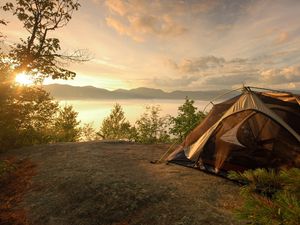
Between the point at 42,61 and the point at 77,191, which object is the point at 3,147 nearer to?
the point at 42,61

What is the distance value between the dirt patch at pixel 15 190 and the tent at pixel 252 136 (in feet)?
18.8

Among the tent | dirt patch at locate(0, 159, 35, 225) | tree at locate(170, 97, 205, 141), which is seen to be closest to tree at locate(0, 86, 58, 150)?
dirt patch at locate(0, 159, 35, 225)

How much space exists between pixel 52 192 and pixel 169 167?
13.6 feet

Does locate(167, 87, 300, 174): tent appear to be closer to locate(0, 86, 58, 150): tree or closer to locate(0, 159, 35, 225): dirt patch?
locate(0, 159, 35, 225): dirt patch

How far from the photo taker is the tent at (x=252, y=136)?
746 cm

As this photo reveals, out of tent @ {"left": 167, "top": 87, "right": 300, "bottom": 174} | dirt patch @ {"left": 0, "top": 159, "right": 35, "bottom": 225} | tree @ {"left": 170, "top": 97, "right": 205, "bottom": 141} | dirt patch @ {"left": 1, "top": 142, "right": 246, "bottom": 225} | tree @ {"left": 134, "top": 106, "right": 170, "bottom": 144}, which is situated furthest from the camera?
tree @ {"left": 134, "top": 106, "right": 170, "bottom": 144}

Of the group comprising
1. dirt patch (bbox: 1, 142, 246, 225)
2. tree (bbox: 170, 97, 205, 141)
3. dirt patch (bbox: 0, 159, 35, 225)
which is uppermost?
tree (bbox: 170, 97, 205, 141)

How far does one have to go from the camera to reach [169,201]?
621cm

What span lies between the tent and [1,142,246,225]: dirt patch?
0.76m

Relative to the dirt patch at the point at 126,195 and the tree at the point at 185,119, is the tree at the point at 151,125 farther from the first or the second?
the dirt patch at the point at 126,195

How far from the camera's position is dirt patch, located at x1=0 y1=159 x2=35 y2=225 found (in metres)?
6.19

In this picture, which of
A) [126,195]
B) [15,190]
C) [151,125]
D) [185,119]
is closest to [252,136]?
[126,195]

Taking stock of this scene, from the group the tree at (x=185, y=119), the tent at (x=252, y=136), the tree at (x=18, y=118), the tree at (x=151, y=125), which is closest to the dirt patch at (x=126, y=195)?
the tent at (x=252, y=136)

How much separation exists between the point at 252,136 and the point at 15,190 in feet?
26.1
